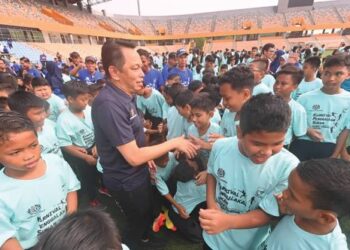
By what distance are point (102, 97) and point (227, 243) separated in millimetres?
1549

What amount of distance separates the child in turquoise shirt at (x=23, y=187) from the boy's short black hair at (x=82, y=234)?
876 mm

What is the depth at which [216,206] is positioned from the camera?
181cm

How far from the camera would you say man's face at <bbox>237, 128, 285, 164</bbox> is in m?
1.40

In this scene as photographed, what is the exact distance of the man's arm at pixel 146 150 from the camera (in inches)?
73.4

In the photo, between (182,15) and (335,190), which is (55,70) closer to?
(335,190)

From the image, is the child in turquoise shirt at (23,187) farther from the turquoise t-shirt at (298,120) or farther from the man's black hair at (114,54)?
the turquoise t-shirt at (298,120)

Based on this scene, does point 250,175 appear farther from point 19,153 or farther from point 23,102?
point 23,102

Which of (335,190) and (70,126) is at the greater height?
(335,190)

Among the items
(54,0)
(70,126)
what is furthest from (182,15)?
(70,126)

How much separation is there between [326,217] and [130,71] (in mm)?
1714

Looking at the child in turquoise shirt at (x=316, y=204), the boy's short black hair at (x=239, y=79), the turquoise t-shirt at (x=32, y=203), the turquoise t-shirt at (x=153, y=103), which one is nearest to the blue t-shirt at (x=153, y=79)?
the turquoise t-shirt at (x=153, y=103)

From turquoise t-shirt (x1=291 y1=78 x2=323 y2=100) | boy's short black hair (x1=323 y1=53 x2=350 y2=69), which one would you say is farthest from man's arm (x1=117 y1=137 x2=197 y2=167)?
turquoise t-shirt (x1=291 y1=78 x2=323 y2=100)

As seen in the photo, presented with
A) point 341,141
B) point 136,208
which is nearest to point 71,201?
point 136,208

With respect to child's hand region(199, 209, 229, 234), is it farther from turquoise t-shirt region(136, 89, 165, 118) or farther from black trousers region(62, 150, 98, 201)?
turquoise t-shirt region(136, 89, 165, 118)
